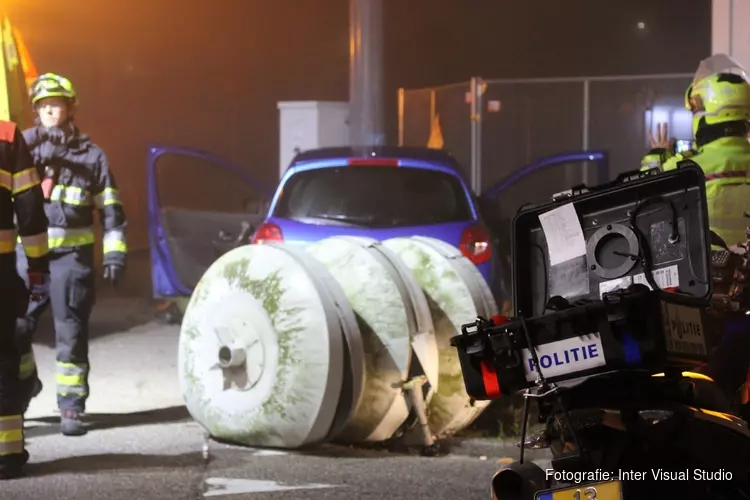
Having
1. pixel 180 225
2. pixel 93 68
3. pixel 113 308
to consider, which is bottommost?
pixel 113 308

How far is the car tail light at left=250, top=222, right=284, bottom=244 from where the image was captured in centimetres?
728

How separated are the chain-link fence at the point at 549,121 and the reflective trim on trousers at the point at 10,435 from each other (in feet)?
28.0

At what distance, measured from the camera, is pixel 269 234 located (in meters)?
7.32

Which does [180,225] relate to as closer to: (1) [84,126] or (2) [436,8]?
(1) [84,126]

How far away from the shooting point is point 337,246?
625 cm

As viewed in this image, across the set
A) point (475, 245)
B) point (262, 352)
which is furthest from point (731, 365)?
point (475, 245)

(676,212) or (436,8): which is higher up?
(436,8)

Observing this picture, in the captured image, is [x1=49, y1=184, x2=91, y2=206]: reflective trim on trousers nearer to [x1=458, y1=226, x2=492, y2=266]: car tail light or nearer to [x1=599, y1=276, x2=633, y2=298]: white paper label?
[x1=458, y1=226, x2=492, y2=266]: car tail light

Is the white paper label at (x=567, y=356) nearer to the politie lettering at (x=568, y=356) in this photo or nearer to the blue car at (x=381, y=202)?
the politie lettering at (x=568, y=356)

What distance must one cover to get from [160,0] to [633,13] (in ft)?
39.7

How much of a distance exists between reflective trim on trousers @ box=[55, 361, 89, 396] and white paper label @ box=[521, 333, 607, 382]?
4.25 m

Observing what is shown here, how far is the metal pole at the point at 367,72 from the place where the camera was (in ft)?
39.1

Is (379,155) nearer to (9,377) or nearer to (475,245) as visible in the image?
(475,245)

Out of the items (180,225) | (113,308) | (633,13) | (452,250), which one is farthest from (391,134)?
(452,250)
